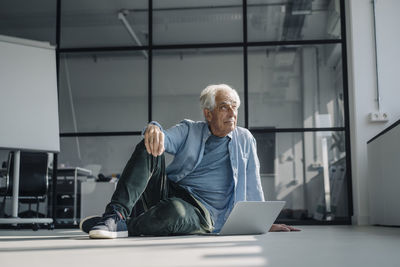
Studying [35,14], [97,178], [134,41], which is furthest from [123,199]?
[35,14]

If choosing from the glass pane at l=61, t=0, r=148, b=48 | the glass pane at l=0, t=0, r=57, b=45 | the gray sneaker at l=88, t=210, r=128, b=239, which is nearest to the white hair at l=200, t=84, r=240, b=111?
the gray sneaker at l=88, t=210, r=128, b=239

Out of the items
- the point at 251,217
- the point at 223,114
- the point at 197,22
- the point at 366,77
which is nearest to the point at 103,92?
the point at 197,22

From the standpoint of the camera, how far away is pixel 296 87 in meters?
5.75

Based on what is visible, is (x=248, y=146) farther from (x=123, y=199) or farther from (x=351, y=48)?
(x=351, y=48)

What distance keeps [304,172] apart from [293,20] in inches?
63.1

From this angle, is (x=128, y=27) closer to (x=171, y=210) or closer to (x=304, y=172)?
(x=304, y=172)

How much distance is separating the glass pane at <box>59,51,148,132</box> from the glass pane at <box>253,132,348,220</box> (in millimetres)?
1314

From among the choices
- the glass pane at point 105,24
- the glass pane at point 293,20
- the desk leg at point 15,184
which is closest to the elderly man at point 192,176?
the desk leg at point 15,184

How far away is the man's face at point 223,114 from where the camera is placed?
3.10 meters

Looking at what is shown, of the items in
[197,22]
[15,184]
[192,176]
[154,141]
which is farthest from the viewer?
[197,22]

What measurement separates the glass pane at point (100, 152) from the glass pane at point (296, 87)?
1.30 metres

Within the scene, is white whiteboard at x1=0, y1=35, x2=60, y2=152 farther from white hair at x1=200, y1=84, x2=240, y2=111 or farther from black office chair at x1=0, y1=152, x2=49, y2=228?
white hair at x1=200, y1=84, x2=240, y2=111

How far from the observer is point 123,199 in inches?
103

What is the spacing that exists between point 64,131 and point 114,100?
0.62m
